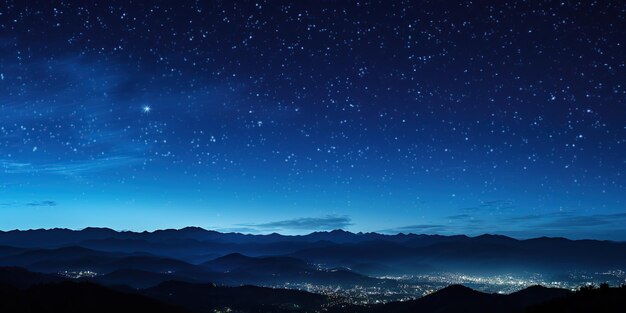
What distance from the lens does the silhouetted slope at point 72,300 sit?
120 m

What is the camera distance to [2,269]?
642ft

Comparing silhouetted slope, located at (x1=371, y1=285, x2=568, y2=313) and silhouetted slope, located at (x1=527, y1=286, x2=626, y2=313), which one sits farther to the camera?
silhouetted slope, located at (x1=371, y1=285, x2=568, y2=313)

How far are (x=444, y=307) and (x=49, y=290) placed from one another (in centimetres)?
13187

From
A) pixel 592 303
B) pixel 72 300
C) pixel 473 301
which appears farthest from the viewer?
pixel 473 301

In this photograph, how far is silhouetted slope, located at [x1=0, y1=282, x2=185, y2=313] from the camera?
12038 centimetres

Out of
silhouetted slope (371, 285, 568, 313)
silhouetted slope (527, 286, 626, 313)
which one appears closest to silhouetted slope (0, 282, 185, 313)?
silhouetted slope (371, 285, 568, 313)

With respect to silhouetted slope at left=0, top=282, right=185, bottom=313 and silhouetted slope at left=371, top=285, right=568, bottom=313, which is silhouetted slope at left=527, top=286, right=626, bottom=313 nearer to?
silhouetted slope at left=371, top=285, right=568, bottom=313

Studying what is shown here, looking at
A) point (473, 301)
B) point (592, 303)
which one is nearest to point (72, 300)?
point (592, 303)

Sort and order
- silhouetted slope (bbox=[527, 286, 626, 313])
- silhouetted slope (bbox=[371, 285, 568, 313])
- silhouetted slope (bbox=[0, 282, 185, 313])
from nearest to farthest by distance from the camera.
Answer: silhouetted slope (bbox=[527, 286, 626, 313]) → silhouetted slope (bbox=[0, 282, 185, 313]) → silhouetted slope (bbox=[371, 285, 568, 313])

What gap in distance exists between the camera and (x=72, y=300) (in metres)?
133

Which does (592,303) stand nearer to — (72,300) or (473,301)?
(72,300)

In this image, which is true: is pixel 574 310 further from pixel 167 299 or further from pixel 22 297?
pixel 167 299

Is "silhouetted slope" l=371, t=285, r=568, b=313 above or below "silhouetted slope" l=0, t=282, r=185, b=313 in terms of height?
below

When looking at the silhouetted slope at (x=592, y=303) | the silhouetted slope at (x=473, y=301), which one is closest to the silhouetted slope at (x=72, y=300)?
the silhouetted slope at (x=473, y=301)
